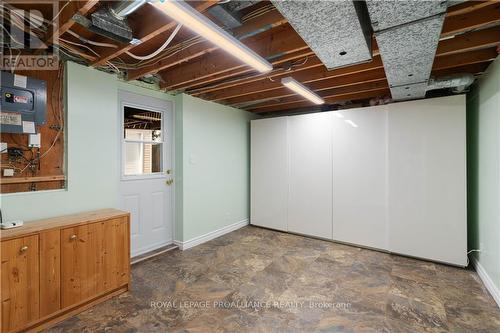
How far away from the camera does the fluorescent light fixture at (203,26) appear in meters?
1.42

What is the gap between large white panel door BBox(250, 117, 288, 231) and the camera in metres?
4.61

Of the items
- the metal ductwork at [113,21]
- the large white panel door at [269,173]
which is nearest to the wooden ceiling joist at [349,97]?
the large white panel door at [269,173]

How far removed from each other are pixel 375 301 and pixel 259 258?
1552mm

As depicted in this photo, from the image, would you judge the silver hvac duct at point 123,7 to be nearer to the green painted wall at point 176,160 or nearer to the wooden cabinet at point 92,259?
the green painted wall at point 176,160

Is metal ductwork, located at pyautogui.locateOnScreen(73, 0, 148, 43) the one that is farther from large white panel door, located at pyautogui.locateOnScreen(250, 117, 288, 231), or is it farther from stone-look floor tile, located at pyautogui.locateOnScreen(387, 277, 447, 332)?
stone-look floor tile, located at pyautogui.locateOnScreen(387, 277, 447, 332)

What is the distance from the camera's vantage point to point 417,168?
3.35 metres

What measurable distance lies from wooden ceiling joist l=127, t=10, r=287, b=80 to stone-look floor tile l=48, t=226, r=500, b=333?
253 centimetres

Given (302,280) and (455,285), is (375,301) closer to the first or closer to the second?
(302,280)

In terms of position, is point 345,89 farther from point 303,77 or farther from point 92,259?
point 92,259

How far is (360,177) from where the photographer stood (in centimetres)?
382

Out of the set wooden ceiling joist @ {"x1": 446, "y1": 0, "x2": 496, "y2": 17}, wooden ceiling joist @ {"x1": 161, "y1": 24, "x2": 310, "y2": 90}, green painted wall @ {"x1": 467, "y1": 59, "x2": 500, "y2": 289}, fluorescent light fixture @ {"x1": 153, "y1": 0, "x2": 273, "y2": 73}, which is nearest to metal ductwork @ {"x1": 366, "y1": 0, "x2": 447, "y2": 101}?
wooden ceiling joist @ {"x1": 446, "y1": 0, "x2": 496, "y2": 17}

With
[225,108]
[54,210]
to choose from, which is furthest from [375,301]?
[225,108]

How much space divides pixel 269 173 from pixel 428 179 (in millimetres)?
2623

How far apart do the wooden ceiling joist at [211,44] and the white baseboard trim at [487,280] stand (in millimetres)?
3391
